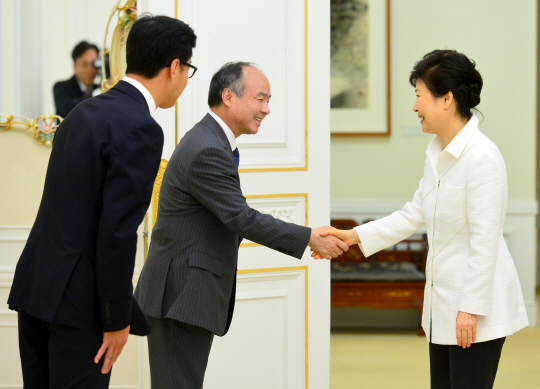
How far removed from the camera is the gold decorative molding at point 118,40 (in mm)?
3051

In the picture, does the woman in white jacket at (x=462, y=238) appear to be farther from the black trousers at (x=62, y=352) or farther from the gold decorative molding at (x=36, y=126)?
the gold decorative molding at (x=36, y=126)

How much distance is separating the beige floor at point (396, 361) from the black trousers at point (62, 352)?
2543 mm

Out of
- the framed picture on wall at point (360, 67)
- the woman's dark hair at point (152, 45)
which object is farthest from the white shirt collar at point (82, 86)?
the framed picture on wall at point (360, 67)

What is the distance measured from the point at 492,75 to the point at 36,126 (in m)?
3.72

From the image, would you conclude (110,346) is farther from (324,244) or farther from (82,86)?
(82,86)

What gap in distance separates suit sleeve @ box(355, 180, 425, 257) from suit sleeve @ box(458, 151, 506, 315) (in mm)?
530

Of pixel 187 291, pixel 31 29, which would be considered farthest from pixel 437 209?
pixel 31 29

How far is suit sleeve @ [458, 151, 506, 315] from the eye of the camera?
185cm

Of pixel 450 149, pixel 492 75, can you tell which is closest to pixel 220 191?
pixel 450 149

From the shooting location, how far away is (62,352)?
1506 millimetres

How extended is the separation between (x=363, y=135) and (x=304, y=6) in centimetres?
255

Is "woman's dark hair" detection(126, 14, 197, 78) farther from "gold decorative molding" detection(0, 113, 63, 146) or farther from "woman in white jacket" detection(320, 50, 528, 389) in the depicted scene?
"gold decorative molding" detection(0, 113, 63, 146)

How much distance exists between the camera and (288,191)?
288 cm

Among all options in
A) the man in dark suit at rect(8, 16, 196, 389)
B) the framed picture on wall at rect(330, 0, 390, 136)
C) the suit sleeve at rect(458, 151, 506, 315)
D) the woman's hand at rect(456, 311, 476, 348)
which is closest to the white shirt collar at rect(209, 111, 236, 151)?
the man in dark suit at rect(8, 16, 196, 389)
